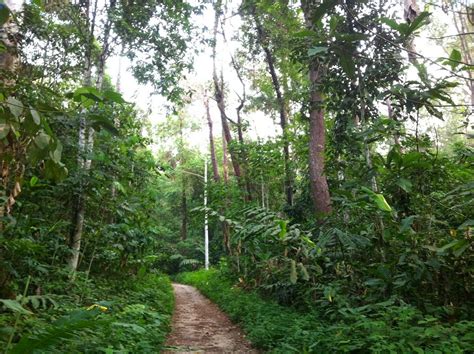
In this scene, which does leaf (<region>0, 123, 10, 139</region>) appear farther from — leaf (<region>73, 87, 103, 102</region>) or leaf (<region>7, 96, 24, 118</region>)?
leaf (<region>73, 87, 103, 102</region>)

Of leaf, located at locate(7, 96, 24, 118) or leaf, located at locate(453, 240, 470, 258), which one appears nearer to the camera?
leaf, located at locate(7, 96, 24, 118)

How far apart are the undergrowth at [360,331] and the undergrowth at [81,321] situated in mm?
1629

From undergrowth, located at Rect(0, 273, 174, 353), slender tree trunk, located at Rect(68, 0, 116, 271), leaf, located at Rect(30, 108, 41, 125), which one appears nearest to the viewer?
leaf, located at Rect(30, 108, 41, 125)

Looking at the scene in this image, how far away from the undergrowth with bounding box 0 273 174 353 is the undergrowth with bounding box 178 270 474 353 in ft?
5.34

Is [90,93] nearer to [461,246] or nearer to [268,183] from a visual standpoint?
[461,246]

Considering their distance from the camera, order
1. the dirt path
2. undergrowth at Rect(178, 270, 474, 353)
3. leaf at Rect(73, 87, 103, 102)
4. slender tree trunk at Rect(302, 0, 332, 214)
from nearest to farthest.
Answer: leaf at Rect(73, 87, 103, 102) → undergrowth at Rect(178, 270, 474, 353) → the dirt path → slender tree trunk at Rect(302, 0, 332, 214)

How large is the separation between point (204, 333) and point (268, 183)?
672 cm

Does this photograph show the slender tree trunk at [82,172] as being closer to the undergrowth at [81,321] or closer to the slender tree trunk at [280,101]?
the undergrowth at [81,321]

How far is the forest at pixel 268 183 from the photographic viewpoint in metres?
3.02

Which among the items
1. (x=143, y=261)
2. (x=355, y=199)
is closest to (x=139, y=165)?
(x=143, y=261)

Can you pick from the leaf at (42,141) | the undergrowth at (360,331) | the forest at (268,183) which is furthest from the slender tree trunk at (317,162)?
the leaf at (42,141)

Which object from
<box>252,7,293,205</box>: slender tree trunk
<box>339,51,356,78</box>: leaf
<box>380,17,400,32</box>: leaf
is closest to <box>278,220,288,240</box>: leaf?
<box>339,51,356,78</box>: leaf

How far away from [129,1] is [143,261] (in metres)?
6.21

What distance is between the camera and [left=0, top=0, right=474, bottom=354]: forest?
9.91 ft
